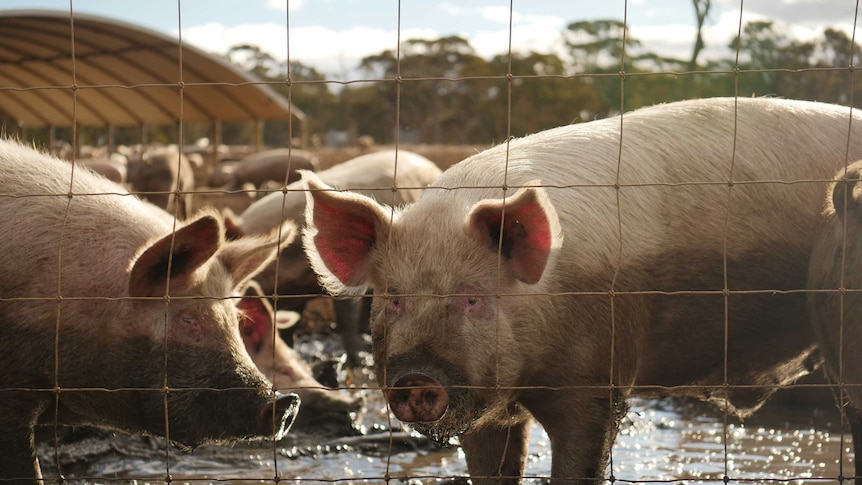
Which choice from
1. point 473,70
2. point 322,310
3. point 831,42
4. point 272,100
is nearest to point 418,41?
point 473,70

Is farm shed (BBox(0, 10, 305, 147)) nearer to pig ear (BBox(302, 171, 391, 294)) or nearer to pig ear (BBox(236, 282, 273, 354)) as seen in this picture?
pig ear (BBox(236, 282, 273, 354))

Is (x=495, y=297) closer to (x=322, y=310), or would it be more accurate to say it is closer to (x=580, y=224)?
(x=580, y=224)

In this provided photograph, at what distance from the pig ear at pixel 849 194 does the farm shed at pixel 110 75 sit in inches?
552

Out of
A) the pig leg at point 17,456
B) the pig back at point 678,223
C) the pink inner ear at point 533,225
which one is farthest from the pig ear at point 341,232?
the pig leg at point 17,456

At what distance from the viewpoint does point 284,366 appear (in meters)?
6.48

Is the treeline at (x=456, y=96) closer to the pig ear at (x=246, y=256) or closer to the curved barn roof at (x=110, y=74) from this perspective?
the curved barn roof at (x=110, y=74)

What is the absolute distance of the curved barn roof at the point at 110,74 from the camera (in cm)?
1819

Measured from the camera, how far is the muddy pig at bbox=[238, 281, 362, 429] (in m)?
6.18

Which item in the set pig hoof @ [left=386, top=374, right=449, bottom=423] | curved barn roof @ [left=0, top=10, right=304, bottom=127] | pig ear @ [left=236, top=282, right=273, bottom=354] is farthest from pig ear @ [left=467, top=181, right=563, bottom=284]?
curved barn roof @ [left=0, top=10, right=304, bottom=127]

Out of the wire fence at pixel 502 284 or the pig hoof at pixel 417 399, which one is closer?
the pig hoof at pixel 417 399

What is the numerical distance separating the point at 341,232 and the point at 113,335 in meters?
0.98

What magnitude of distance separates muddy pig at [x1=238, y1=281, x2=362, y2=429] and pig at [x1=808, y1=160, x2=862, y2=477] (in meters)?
2.97

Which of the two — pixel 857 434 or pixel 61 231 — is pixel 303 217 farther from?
pixel 857 434

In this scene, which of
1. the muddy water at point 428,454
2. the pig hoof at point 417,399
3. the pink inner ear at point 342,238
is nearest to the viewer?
the pig hoof at point 417,399
